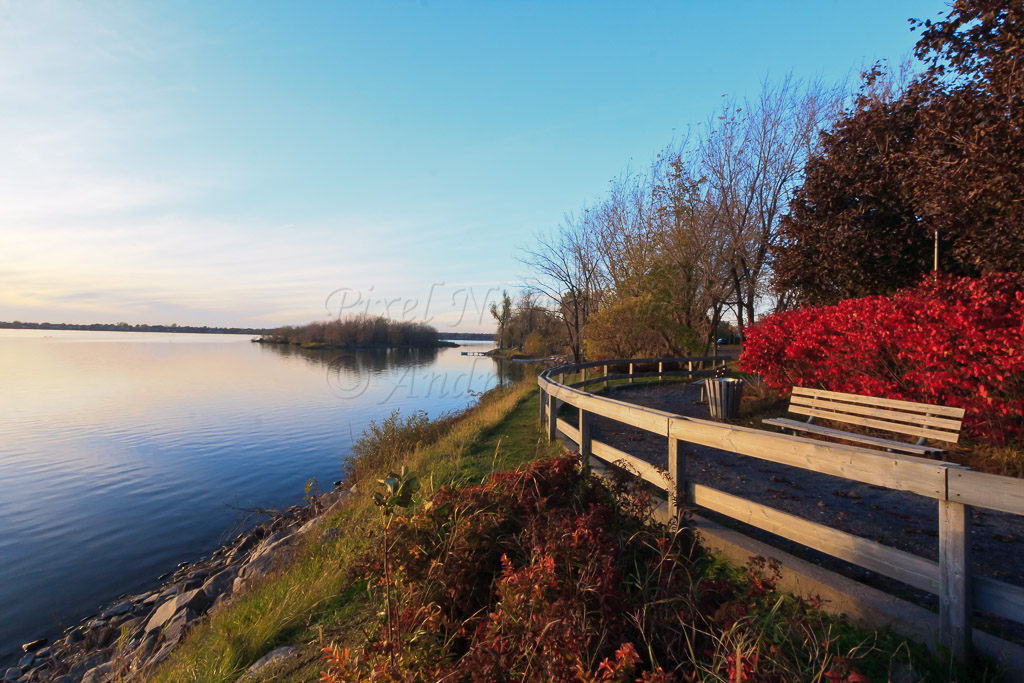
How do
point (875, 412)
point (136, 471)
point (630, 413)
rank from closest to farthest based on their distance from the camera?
1. point (630, 413)
2. point (875, 412)
3. point (136, 471)

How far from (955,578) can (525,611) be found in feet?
6.46

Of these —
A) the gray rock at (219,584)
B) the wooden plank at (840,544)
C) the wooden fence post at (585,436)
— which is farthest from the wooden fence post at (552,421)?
the gray rock at (219,584)

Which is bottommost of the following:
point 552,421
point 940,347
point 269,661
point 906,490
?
point 269,661

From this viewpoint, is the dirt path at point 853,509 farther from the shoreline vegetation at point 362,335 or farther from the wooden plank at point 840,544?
the shoreline vegetation at point 362,335

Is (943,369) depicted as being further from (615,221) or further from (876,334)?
(615,221)

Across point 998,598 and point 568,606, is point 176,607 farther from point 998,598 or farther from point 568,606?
point 998,598

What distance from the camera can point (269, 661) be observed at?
3.48m

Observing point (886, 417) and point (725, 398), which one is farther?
point (725, 398)

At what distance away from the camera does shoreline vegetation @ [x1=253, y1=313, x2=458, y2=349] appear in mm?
99000

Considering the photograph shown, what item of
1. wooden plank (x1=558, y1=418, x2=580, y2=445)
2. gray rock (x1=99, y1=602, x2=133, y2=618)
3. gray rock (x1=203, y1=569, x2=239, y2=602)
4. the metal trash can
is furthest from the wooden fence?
gray rock (x1=99, y1=602, x2=133, y2=618)

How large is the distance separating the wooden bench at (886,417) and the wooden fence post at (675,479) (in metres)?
3.26

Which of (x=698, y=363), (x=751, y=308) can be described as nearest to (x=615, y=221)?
(x=751, y=308)

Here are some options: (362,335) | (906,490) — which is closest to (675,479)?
(906,490)

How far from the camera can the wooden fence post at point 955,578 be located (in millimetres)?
2336
